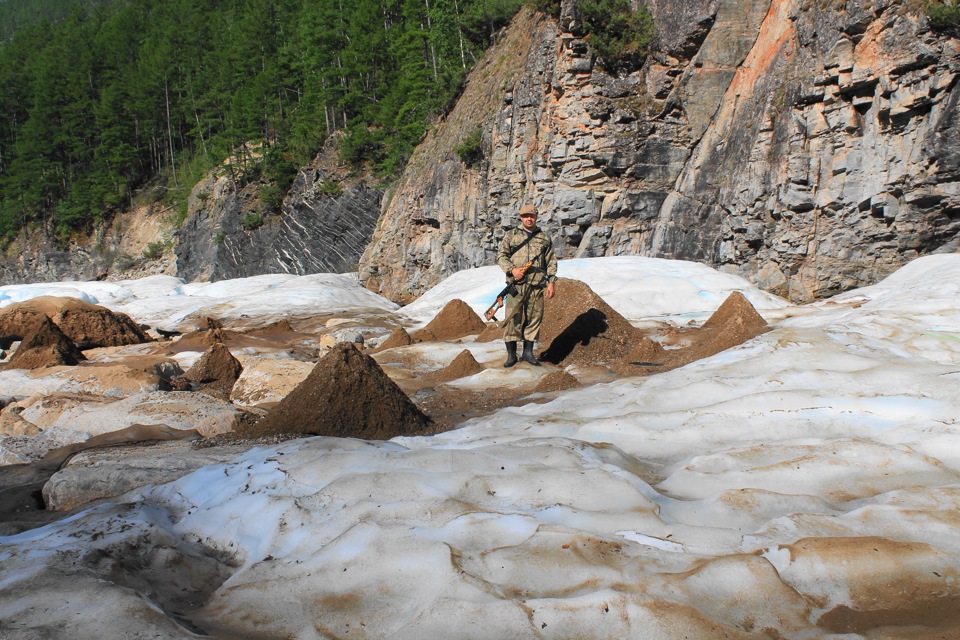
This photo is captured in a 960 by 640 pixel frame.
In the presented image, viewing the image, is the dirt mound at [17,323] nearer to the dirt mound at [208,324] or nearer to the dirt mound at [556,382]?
the dirt mound at [208,324]

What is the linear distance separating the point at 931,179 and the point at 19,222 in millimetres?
55347

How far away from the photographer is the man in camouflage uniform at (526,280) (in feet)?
22.2

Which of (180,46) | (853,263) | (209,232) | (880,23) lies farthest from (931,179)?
(180,46)

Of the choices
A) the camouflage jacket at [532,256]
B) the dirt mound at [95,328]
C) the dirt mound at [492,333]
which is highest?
the camouflage jacket at [532,256]

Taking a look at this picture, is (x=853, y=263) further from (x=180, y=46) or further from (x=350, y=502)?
(x=180, y=46)

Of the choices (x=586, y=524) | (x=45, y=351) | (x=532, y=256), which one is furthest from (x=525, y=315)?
(x=45, y=351)

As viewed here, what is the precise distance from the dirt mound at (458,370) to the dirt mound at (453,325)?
8.04 ft

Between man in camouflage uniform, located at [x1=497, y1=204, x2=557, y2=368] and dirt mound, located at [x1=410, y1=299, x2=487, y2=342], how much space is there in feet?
9.14

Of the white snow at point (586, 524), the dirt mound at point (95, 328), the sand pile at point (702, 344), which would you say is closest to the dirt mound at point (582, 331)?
the sand pile at point (702, 344)

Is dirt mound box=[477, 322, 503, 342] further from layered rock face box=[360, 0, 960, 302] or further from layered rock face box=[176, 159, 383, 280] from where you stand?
layered rock face box=[176, 159, 383, 280]

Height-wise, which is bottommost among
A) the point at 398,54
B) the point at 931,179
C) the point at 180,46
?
the point at 931,179

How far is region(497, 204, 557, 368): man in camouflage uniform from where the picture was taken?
22.2 ft

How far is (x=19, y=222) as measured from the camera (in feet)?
155

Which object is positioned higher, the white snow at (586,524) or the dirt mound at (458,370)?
the white snow at (586,524)
